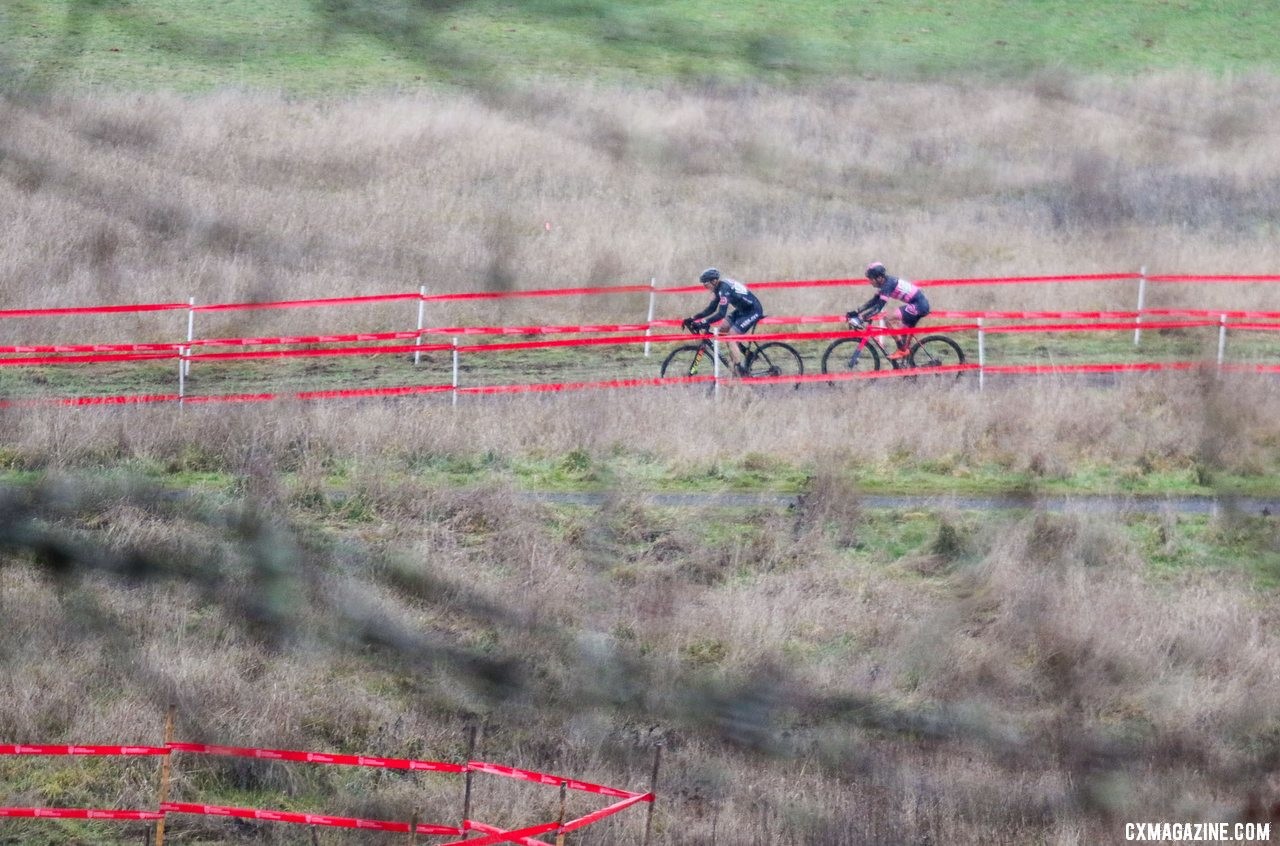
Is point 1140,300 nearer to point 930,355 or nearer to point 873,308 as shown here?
point 930,355

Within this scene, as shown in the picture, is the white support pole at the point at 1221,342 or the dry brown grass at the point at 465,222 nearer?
the white support pole at the point at 1221,342

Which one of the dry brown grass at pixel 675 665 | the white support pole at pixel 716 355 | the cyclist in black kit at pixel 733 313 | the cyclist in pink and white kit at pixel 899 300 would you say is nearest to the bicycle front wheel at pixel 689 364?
the white support pole at pixel 716 355

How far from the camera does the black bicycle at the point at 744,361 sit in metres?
16.3

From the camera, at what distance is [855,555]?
11586 mm

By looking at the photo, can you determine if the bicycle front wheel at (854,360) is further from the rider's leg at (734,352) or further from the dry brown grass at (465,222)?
the dry brown grass at (465,222)

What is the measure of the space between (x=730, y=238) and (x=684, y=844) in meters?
15.8

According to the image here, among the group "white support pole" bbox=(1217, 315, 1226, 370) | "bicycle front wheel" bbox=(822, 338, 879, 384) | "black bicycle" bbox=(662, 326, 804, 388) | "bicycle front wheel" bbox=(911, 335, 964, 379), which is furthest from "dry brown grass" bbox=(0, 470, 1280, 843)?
"white support pole" bbox=(1217, 315, 1226, 370)

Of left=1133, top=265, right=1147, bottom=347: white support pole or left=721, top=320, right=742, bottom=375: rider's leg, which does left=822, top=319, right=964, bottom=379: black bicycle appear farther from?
left=1133, top=265, right=1147, bottom=347: white support pole

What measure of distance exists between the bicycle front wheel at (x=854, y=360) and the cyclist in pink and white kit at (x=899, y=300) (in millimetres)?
363

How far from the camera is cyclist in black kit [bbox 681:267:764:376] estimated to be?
15898 millimetres

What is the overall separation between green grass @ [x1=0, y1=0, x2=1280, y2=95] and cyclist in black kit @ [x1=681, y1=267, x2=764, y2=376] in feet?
27.8

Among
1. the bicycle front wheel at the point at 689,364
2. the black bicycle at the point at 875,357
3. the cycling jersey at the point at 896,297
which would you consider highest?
the cycling jersey at the point at 896,297

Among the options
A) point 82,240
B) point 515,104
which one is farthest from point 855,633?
point 82,240

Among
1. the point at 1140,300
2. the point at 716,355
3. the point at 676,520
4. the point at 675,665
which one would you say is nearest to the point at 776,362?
the point at 716,355
